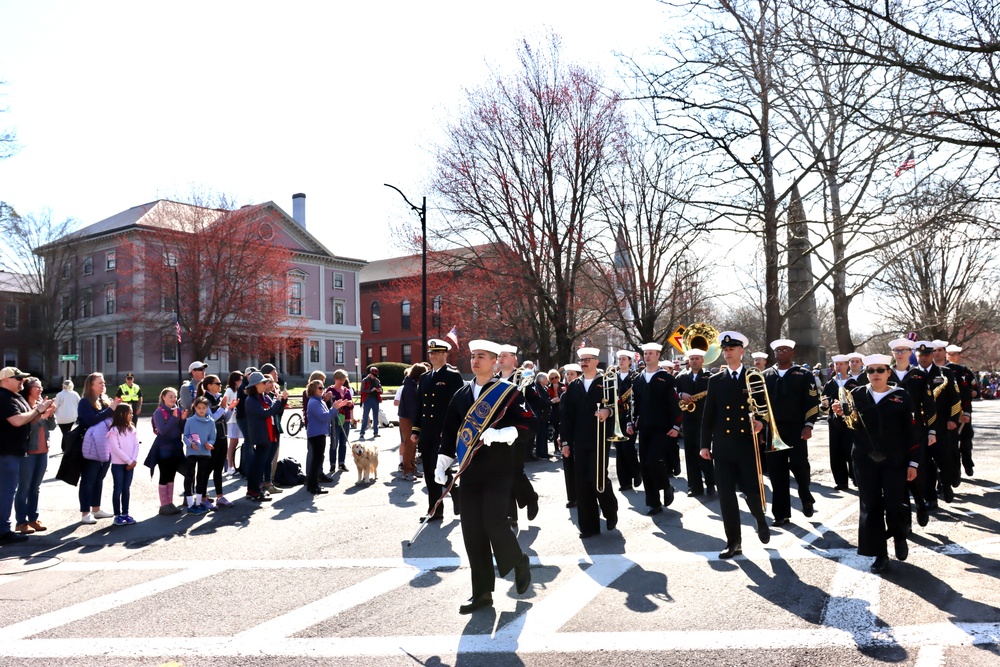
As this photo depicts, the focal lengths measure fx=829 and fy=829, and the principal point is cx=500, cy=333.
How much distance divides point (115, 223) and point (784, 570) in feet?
184

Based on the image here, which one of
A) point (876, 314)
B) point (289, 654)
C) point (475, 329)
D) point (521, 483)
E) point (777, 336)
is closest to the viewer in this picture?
point (289, 654)

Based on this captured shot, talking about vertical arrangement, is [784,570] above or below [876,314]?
below

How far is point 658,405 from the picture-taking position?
1060cm

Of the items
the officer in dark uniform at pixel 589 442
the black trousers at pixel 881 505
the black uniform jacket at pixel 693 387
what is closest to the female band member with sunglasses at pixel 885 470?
the black trousers at pixel 881 505

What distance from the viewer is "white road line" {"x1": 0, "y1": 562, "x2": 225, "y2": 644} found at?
5.80m

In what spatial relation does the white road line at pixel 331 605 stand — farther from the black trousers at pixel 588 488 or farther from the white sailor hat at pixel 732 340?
the white sailor hat at pixel 732 340

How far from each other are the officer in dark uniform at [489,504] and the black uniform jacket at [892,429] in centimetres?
305

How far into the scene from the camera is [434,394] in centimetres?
998

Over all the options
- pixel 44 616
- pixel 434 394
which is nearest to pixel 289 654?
pixel 44 616

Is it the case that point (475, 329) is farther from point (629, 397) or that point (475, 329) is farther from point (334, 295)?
point (334, 295)

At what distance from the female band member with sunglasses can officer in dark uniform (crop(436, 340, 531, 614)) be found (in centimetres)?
301

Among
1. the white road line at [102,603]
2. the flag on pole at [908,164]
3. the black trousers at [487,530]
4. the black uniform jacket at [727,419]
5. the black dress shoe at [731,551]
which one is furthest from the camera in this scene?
the flag on pole at [908,164]

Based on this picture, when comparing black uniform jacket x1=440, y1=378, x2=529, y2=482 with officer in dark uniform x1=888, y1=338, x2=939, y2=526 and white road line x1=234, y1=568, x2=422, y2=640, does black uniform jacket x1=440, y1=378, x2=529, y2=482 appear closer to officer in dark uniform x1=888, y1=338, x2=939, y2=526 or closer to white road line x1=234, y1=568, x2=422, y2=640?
white road line x1=234, y1=568, x2=422, y2=640

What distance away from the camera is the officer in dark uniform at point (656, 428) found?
10133mm
